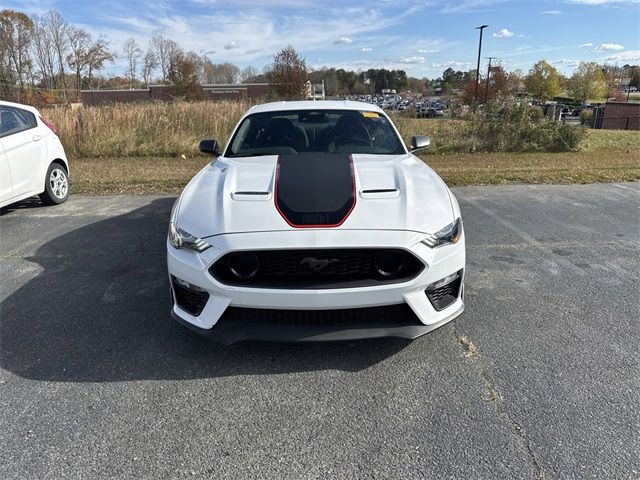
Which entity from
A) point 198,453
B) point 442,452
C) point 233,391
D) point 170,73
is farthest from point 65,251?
point 170,73

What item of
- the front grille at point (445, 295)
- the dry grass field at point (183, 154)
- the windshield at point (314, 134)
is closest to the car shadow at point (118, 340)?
the front grille at point (445, 295)

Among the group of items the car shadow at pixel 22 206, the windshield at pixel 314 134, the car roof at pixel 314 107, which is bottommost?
the car shadow at pixel 22 206

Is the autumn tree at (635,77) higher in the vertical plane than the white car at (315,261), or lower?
higher

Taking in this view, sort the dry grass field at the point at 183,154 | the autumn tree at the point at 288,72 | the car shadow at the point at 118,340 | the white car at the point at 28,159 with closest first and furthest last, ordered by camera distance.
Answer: the car shadow at the point at 118,340 → the white car at the point at 28,159 → the dry grass field at the point at 183,154 → the autumn tree at the point at 288,72

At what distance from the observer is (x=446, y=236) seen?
2.76 meters

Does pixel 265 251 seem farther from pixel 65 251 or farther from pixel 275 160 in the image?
pixel 65 251

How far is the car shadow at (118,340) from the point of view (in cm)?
278

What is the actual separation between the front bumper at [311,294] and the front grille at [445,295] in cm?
5

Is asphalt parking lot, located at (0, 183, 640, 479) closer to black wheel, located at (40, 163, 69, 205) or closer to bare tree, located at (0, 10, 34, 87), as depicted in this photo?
black wheel, located at (40, 163, 69, 205)

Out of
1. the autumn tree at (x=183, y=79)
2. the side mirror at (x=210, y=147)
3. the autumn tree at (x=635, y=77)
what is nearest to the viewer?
the side mirror at (x=210, y=147)

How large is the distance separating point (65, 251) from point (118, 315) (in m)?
1.93

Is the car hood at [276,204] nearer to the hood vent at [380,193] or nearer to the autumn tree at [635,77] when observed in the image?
the hood vent at [380,193]

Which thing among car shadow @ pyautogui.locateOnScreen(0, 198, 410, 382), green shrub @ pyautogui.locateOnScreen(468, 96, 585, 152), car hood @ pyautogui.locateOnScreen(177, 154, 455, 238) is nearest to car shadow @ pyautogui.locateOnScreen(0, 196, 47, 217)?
car shadow @ pyautogui.locateOnScreen(0, 198, 410, 382)

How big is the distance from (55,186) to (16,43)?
210ft
